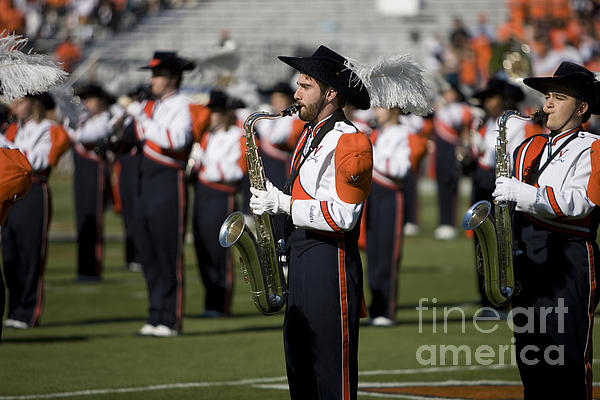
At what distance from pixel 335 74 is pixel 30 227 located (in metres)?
5.47

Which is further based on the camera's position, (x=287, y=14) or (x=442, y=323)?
(x=287, y=14)

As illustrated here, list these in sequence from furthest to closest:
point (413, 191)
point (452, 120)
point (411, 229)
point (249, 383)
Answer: point (411, 229)
point (452, 120)
point (413, 191)
point (249, 383)

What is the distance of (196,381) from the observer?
26.9 ft

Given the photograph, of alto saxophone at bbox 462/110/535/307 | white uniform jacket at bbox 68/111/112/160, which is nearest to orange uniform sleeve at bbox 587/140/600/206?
alto saxophone at bbox 462/110/535/307

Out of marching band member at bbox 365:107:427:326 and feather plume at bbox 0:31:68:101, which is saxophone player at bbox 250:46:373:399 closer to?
feather plume at bbox 0:31:68:101

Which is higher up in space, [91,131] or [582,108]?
[582,108]

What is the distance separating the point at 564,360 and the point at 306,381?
1384mm

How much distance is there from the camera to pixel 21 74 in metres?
6.46

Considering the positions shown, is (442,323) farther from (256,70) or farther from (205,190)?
(256,70)

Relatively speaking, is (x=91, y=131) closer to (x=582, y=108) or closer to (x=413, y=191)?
(x=413, y=191)

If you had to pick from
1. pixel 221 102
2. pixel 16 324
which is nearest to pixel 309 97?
pixel 16 324

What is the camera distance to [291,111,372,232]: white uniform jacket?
18.2 feet

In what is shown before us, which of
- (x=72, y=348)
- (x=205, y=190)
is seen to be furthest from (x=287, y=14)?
(x=72, y=348)

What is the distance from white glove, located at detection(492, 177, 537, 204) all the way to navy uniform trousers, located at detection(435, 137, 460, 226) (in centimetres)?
1333
